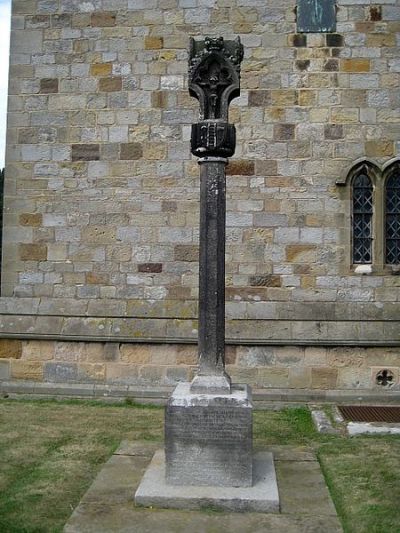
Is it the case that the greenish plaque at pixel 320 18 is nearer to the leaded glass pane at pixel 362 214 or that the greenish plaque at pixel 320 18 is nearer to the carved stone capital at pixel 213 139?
the leaded glass pane at pixel 362 214

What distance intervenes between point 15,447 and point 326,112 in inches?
246

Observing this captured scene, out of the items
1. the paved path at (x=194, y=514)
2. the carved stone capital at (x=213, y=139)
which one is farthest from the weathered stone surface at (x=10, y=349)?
the carved stone capital at (x=213, y=139)

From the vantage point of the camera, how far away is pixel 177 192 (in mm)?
9547

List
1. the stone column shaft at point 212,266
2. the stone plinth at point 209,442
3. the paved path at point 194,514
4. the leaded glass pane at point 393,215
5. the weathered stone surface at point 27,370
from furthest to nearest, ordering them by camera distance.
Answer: the leaded glass pane at point 393,215 → the weathered stone surface at point 27,370 → the stone column shaft at point 212,266 → the stone plinth at point 209,442 → the paved path at point 194,514

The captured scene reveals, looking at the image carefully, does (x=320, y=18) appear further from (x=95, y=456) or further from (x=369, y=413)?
(x=95, y=456)

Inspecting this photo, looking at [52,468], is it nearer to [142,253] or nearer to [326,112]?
[142,253]

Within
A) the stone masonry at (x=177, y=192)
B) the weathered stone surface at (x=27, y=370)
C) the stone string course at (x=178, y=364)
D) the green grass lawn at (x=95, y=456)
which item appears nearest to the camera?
the green grass lawn at (x=95, y=456)

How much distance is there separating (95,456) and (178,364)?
2.93 meters

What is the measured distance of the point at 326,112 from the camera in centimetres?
948

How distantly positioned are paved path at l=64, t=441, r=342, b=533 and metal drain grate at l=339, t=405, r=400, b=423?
2.40 meters

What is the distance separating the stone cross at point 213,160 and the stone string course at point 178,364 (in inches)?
145

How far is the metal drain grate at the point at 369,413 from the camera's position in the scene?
7984 mm

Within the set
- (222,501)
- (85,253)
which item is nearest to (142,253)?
(85,253)

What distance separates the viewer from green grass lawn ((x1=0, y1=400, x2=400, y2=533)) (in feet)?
16.2
